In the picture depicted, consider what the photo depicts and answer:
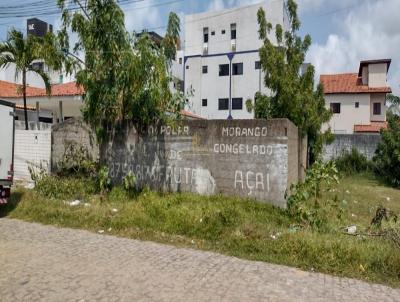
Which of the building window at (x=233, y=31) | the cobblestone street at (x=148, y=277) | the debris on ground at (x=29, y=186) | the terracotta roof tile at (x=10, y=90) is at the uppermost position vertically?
the building window at (x=233, y=31)

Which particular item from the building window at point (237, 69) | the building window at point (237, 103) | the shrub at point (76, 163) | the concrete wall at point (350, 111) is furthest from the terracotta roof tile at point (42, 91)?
the concrete wall at point (350, 111)

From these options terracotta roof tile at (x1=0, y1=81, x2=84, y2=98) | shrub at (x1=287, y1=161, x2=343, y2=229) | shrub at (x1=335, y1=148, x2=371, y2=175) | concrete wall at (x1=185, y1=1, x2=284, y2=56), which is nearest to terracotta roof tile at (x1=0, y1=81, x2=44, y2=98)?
terracotta roof tile at (x1=0, y1=81, x2=84, y2=98)

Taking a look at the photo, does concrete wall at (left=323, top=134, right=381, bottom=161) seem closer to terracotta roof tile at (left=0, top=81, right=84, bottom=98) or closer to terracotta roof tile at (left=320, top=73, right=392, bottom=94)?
terracotta roof tile at (left=0, top=81, right=84, bottom=98)

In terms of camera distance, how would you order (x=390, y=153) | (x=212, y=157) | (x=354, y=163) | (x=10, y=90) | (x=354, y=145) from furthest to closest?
(x=10, y=90), (x=354, y=145), (x=354, y=163), (x=390, y=153), (x=212, y=157)

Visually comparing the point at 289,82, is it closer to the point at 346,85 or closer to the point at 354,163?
the point at 354,163

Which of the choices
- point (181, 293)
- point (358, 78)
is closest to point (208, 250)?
point (181, 293)

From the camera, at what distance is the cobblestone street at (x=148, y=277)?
3.99 m

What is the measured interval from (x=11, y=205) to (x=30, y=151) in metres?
3.21

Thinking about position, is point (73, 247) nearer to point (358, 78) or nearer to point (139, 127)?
point (139, 127)

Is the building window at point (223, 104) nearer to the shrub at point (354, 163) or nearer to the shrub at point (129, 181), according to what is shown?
the shrub at point (354, 163)

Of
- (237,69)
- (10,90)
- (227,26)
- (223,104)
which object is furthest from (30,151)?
(227,26)

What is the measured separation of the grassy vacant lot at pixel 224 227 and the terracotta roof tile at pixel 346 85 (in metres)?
27.4

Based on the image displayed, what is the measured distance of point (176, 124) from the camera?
26.8 feet

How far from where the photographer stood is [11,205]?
8188 mm
